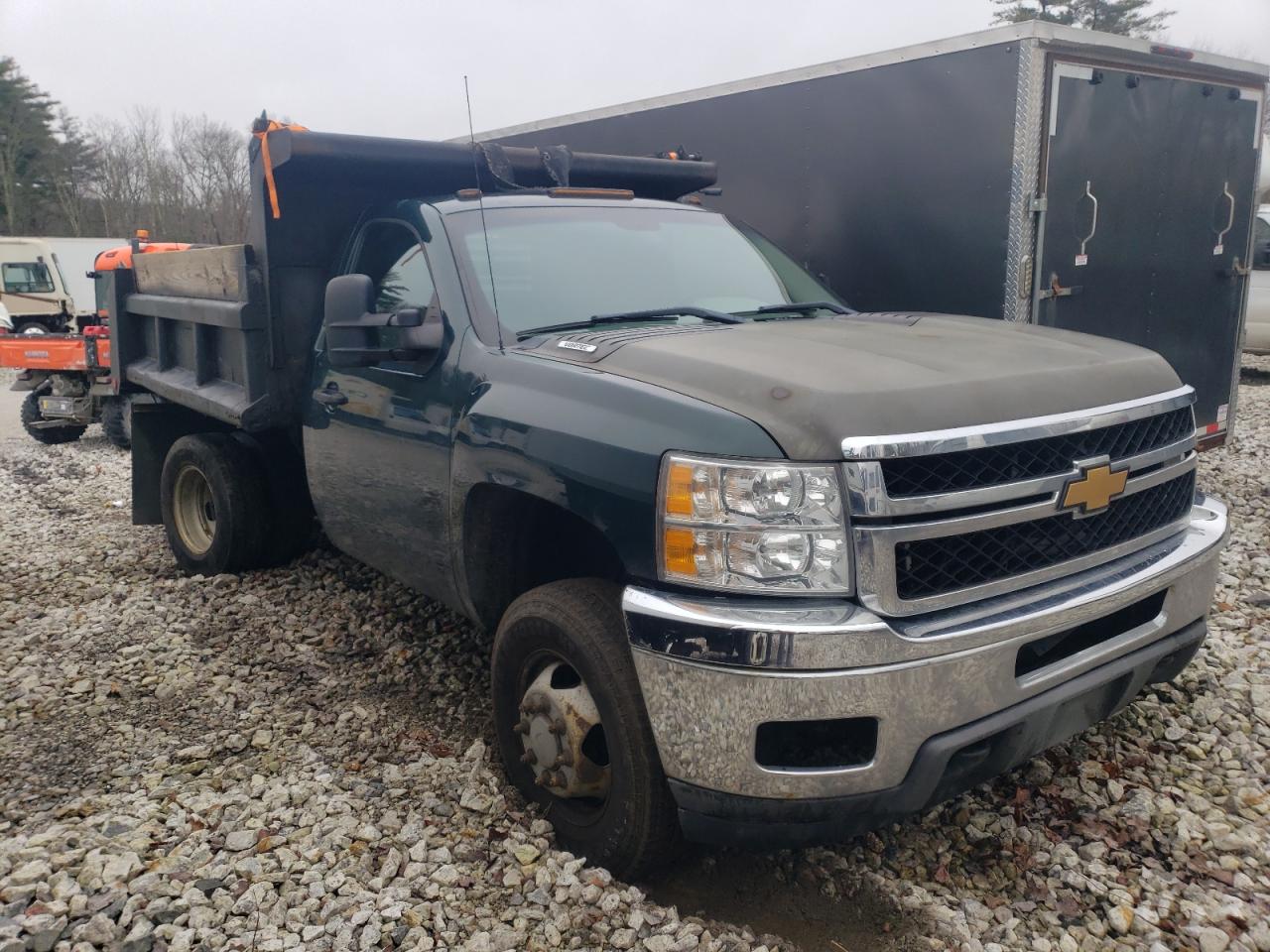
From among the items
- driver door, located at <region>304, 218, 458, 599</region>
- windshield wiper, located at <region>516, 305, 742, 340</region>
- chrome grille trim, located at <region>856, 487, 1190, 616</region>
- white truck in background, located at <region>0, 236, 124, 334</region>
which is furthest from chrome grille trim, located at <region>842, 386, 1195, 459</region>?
white truck in background, located at <region>0, 236, 124, 334</region>

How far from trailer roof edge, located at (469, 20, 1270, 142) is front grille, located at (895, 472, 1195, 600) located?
9.34 feet

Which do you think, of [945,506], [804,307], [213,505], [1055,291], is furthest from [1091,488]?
[213,505]

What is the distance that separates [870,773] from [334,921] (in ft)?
4.76

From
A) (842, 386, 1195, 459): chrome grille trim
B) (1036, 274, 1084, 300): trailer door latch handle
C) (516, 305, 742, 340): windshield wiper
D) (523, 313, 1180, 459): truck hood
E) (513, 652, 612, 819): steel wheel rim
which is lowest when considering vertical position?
(513, 652, 612, 819): steel wheel rim

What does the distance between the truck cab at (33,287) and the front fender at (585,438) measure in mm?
26859

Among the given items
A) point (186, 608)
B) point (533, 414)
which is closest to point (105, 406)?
point (186, 608)

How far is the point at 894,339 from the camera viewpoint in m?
3.25

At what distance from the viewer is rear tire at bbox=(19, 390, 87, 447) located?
12.8 meters

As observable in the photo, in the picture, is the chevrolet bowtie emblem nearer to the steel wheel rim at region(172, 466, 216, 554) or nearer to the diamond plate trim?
the diamond plate trim

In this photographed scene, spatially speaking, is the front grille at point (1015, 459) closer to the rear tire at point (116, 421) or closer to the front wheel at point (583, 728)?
the front wheel at point (583, 728)

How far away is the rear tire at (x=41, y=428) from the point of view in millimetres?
12789

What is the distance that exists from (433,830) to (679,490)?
56.3 inches

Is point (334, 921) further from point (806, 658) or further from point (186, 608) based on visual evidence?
point (186, 608)

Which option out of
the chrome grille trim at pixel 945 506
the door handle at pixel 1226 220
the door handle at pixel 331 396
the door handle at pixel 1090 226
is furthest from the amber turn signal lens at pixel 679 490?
the door handle at pixel 1226 220
